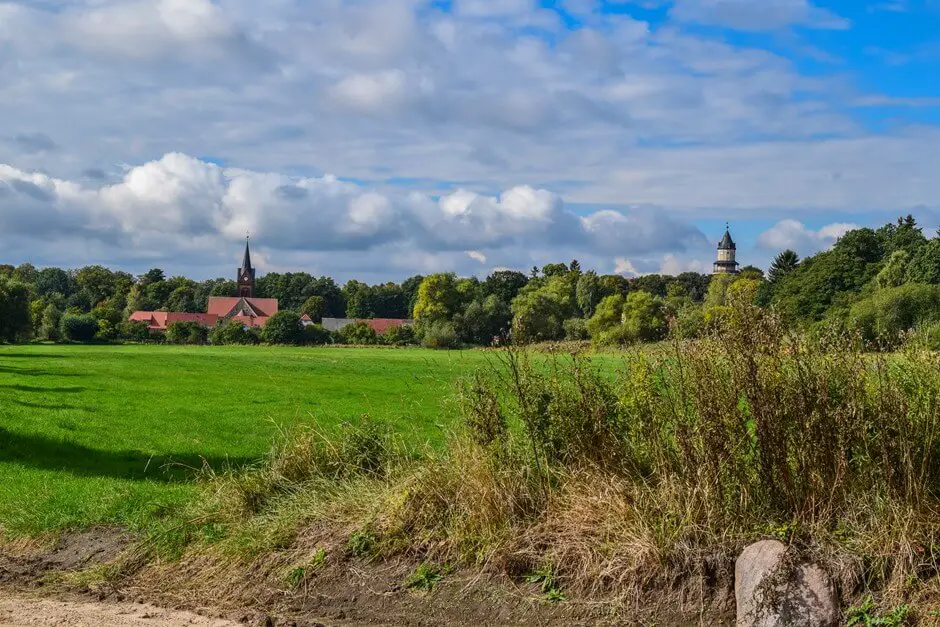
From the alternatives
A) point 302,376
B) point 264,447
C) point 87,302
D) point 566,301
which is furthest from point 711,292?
point 87,302

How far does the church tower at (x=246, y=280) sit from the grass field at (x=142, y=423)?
5839 inches

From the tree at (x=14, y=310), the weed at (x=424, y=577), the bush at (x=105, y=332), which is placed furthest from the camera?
the bush at (x=105, y=332)

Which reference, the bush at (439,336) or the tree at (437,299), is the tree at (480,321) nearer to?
the bush at (439,336)

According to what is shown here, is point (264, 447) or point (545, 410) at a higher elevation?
point (545, 410)

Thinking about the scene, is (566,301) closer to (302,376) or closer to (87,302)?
(302,376)

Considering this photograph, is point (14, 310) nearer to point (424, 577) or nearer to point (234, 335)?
point (234, 335)

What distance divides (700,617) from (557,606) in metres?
1.29

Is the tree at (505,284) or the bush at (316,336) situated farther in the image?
the tree at (505,284)

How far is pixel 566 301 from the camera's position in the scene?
342ft

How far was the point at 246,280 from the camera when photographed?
7446 inches

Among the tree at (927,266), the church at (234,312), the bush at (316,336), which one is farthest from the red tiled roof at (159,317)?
the tree at (927,266)

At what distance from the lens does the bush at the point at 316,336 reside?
11331cm

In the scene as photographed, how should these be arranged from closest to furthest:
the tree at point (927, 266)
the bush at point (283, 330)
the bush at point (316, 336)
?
1. the tree at point (927, 266)
2. the bush at point (283, 330)
3. the bush at point (316, 336)

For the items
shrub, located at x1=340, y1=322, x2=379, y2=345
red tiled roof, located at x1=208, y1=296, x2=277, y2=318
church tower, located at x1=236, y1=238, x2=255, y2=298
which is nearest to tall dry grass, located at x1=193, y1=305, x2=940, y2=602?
shrub, located at x1=340, y1=322, x2=379, y2=345
